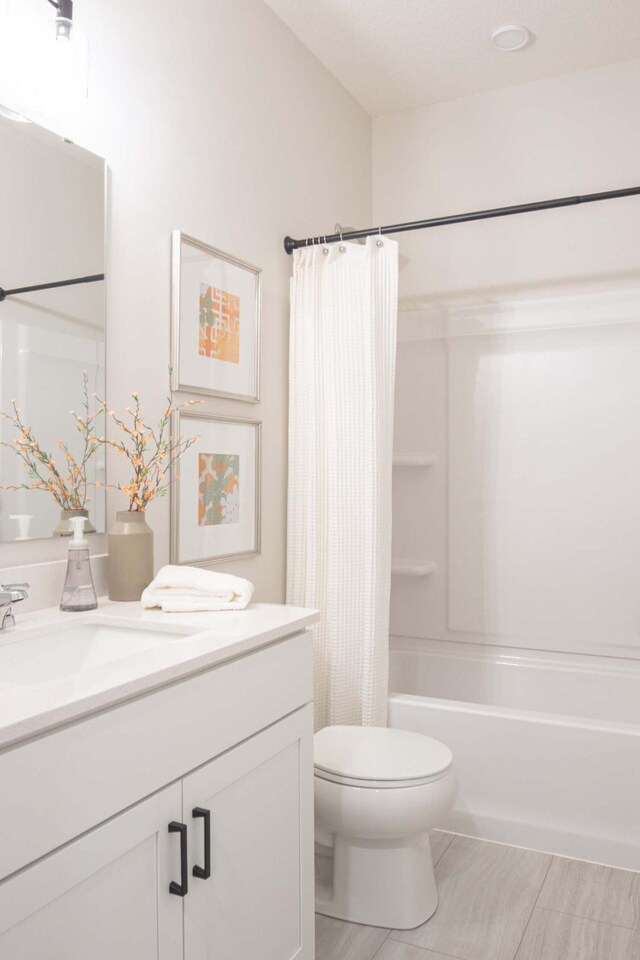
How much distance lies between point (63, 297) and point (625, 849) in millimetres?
2106

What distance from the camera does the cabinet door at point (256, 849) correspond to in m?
1.24

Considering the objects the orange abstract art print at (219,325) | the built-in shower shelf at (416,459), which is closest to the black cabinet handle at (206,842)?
the orange abstract art print at (219,325)

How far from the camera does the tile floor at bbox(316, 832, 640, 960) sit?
5.78 ft

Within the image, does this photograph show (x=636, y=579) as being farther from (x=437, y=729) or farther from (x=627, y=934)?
(x=627, y=934)

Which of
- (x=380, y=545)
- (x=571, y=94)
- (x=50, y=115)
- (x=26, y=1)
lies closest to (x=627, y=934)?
(x=380, y=545)

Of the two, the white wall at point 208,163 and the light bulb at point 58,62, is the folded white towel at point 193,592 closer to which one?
the white wall at point 208,163

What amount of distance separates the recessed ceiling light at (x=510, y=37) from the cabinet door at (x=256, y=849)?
2.41 m

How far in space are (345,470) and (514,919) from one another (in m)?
1.30

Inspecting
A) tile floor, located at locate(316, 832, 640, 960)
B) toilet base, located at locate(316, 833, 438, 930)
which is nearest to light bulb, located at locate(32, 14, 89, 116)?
toilet base, located at locate(316, 833, 438, 930)

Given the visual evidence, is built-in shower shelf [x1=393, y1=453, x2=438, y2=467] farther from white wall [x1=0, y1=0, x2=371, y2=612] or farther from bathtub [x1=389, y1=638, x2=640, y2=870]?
bathtub [x1=389, y1=638, x2=640, y2=870]

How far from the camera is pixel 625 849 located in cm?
214

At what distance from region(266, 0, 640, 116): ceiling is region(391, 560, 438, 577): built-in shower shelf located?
6.40 feet

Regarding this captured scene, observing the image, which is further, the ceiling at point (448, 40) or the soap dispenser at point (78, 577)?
the ceiling at point (448, 40)

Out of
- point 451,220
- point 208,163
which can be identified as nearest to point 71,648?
point 208,163
